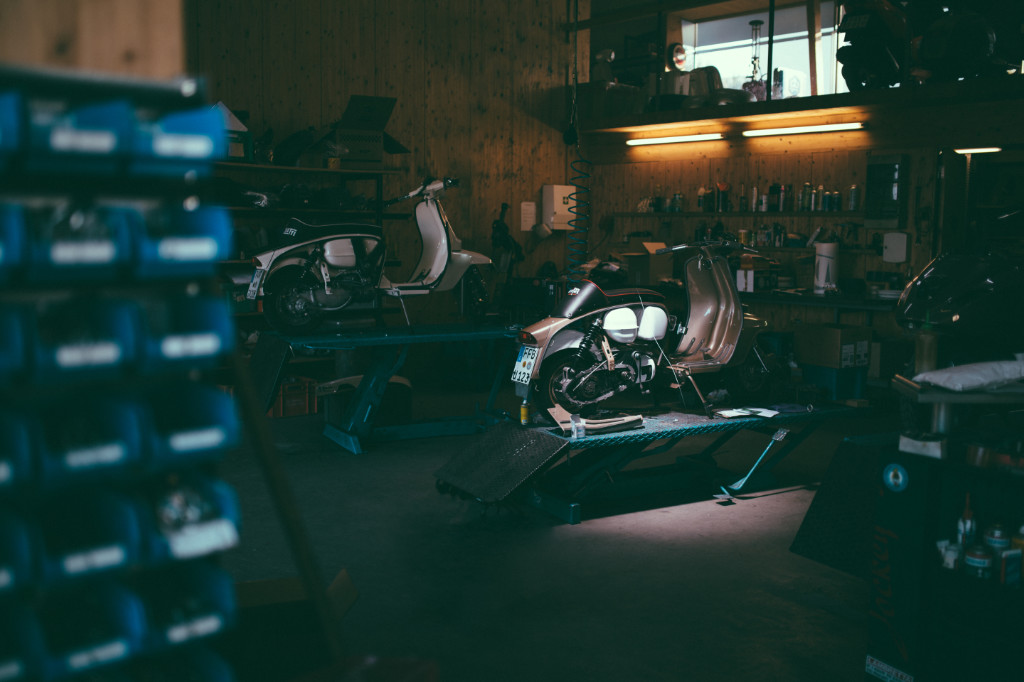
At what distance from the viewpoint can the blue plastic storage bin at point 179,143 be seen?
4.95 feet

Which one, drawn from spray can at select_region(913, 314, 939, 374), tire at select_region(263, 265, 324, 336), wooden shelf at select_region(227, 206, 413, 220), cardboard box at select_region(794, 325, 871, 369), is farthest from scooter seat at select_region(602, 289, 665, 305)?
wooden shelf at select_region(227, 206, 413, 220)

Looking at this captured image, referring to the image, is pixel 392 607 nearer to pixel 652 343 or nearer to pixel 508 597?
pixel 508 597

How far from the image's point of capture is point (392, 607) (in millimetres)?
3170

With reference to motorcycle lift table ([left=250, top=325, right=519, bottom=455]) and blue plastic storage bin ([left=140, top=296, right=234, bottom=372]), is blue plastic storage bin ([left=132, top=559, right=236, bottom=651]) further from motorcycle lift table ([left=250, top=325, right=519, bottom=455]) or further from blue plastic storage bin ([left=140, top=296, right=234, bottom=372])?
motorcycle lift table ([left=250, top=325, right=519, bottom=455])

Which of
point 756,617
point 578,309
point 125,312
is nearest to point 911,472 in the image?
point 756,617

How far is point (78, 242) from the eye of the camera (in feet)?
4.70

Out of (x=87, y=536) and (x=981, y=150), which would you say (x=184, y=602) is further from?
(x=981, y=150)

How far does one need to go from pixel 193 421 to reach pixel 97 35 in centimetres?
75

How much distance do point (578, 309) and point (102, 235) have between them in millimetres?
3786

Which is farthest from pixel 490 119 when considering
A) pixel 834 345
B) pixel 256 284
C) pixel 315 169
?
pixel 834 345

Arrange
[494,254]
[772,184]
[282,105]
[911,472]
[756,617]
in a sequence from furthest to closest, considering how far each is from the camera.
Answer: [494,254] < [772,184] < [282,105] < [756,617] < [911,472]

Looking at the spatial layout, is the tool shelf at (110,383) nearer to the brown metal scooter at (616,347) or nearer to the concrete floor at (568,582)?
the concrete floor at (568,582)

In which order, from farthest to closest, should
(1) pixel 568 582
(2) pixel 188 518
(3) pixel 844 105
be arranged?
(3) pixel 844 105
(1) pixel 568 582
(2) pixel 188 518

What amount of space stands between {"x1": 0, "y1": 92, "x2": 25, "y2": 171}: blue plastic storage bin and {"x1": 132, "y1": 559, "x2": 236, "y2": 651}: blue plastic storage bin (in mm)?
812
